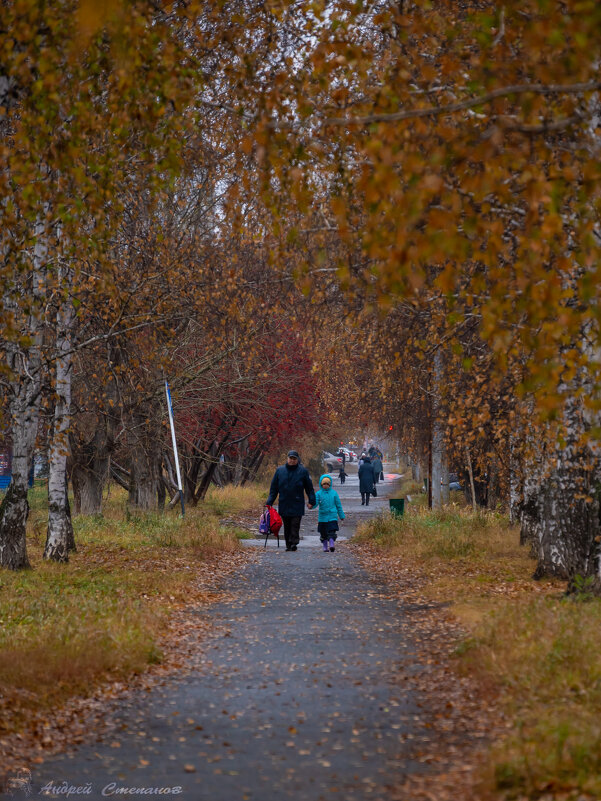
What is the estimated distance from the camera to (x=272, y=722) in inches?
309

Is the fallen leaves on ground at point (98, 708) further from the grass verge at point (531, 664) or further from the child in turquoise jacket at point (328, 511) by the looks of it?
the child in turquoise jacket at point (328, 511)

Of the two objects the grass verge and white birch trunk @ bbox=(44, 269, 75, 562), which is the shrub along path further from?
white birch trunk @ bbox=(44, 269, 75, 562)

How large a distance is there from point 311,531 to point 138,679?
22.3 metres

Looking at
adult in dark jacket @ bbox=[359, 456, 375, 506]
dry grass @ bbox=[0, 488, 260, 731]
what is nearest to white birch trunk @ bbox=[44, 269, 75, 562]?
dry grass @ bbox=[0, 488, 260, 731]

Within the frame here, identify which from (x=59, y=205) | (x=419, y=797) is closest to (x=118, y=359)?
(x=59, y=205)

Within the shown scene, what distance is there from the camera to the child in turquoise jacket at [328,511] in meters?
21.4

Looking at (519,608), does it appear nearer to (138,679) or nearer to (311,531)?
(138,679)

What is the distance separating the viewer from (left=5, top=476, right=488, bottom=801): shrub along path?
643cm

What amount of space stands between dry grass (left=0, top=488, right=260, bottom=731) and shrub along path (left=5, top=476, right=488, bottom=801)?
0.56 metres

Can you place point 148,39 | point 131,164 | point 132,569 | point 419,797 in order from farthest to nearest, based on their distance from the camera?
point 132,569, point 131,164, point 148,39, point 419,797

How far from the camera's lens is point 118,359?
74.5 feet

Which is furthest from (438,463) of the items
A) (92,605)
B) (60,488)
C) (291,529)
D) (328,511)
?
(92,605)

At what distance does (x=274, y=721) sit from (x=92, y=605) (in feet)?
15.4

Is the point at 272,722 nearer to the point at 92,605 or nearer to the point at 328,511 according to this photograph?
the point at 92,605
